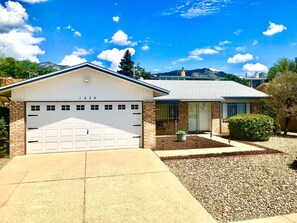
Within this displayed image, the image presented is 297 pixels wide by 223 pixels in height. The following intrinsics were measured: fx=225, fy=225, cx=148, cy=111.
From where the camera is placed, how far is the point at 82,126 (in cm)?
1101

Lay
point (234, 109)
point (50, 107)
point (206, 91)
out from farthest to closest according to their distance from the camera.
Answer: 1. point (206, 91)
2. point (234, 109)
3. point (50, 107)

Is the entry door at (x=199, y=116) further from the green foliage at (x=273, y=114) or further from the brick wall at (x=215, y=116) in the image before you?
the green foliage at (x=273, y=114)

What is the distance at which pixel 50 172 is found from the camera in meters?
8.06

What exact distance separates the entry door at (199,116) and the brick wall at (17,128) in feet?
37.7

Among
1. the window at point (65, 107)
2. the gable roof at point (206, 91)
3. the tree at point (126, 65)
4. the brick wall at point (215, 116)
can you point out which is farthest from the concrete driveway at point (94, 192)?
the tree at point (126, 65)

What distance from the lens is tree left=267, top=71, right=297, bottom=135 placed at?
15539 mm

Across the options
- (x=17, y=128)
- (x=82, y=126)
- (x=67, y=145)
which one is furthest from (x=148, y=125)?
(x=17, y=128)

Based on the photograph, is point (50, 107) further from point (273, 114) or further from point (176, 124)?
point (273, 114)

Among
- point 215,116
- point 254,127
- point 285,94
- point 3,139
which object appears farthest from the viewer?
point 215,116

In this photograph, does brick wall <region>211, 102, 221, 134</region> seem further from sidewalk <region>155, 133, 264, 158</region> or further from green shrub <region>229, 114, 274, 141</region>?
sidewalk <region>155, 133, 264, 158</region>

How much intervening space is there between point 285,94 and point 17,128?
54.4 feet

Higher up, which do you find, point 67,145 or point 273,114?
point 273,114

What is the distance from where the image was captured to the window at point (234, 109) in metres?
18.2

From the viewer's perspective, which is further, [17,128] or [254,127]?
[254,127]
